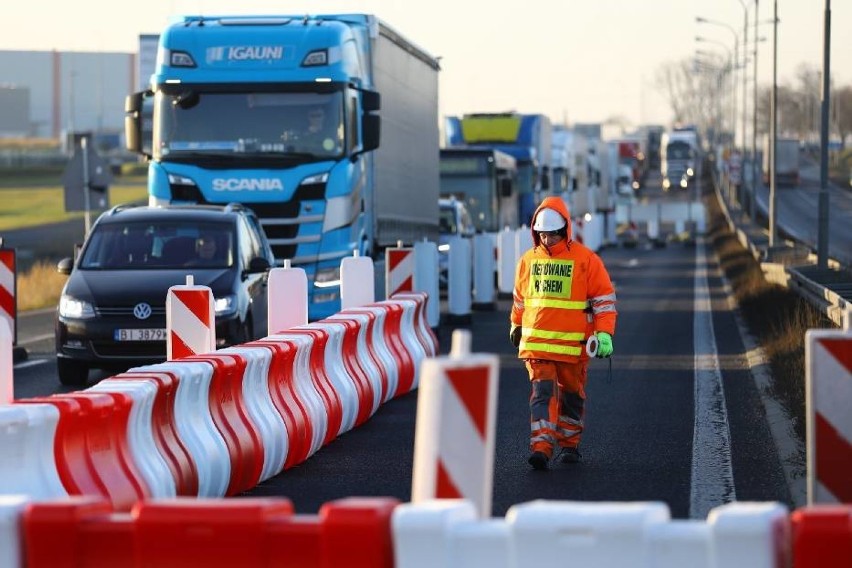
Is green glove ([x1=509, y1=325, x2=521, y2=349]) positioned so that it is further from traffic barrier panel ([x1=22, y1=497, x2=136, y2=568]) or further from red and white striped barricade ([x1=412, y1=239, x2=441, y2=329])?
red and white striped barricade ([x1=412, y1=239, x2=441, y2=329])

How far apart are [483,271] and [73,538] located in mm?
25118

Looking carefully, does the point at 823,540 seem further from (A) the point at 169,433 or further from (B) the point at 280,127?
(B) the point at 280,127

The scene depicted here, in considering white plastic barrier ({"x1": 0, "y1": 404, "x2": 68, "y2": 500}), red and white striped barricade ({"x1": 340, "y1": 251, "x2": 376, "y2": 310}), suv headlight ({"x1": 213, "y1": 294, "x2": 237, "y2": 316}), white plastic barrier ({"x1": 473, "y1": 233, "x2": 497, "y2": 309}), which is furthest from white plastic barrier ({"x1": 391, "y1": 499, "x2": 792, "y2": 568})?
white plastic barrier ({"x1": 473, "y1": 233, "x2": 497, "y2": 309})

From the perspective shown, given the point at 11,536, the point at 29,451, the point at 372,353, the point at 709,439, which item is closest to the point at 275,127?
the point at 372,353

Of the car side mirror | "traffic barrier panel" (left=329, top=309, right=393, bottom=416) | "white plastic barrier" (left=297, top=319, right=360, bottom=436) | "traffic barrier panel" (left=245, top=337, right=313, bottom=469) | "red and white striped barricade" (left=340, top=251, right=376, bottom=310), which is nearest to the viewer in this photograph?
"traffic barrier panel" (left=245, top=337, right=313, bottom=469)

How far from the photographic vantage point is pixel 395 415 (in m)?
15.5

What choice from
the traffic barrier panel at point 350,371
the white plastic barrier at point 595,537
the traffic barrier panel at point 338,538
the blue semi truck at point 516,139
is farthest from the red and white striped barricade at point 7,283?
the blue semi truck at point 516,139

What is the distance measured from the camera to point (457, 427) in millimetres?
6898

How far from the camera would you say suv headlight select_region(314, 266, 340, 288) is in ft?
78.4

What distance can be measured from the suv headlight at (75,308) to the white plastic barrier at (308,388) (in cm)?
494

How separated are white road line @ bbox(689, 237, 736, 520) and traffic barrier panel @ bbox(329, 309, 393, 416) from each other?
2.53 metres

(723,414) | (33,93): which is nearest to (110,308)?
(723,414)

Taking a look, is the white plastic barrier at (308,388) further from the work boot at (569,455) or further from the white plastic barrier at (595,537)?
the white plastic barrier at (595,537)

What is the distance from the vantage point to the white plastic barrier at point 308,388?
1280cm
